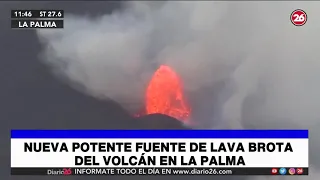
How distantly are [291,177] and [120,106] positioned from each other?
112 cm

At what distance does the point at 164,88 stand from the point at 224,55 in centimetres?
41

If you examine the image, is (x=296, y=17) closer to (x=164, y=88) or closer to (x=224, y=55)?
(x=224, y=55)

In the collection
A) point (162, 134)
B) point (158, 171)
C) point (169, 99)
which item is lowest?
point (158, 171)

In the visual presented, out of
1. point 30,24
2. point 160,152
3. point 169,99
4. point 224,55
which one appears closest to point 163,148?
point 160,152

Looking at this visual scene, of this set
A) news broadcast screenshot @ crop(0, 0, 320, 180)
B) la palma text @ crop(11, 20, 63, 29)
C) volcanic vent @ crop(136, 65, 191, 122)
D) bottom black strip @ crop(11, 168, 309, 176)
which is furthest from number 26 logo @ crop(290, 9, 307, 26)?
la palma text @ crop(11, 20, 63, 29)

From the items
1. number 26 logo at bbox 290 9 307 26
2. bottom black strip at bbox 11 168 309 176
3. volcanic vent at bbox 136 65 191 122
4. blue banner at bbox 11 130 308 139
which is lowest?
bottom black strip at bbox 11 168 309 176

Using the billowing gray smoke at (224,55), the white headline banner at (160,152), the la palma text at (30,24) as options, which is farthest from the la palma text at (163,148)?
the la palma text at (30,24)

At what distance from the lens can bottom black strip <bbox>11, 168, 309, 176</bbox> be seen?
6.71 feet

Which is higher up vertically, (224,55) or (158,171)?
(224,55)

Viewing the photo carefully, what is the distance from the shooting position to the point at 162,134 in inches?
80.0

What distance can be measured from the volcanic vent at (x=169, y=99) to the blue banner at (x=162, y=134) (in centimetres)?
11

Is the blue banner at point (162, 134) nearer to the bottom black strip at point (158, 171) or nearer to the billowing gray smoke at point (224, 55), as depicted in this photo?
the billowing gray smoke at point (224, 55)

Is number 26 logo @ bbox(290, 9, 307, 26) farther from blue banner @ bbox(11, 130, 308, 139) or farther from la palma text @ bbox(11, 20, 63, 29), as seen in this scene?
la palma text @ bbox(11, 20, 63, 29)

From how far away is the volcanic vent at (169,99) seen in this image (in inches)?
79.4
